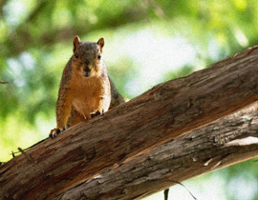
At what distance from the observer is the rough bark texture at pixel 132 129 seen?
1.47m

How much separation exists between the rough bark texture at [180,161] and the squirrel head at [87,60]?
71cm

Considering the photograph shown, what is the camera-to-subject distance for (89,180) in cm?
192

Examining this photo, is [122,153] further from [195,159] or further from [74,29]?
[74,29]

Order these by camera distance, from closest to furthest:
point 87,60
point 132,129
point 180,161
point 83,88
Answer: point 132,129 < point 180,161 < point 87,60 < point 83,88

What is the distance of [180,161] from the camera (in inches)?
74.3

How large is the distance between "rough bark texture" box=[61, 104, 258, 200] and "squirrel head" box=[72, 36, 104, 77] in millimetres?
709

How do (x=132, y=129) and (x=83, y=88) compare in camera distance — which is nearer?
(x=132, y=129)

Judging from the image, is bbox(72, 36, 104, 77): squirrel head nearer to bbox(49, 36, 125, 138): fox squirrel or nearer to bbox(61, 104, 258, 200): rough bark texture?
bbox(49, 36, 125, 138): fox squirrel

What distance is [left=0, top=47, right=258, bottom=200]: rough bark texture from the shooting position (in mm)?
1474

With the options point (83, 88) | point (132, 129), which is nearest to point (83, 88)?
point (83, 88)

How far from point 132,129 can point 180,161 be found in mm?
409

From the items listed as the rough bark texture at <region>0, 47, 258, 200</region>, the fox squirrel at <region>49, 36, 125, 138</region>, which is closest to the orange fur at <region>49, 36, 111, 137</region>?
the fox squirrel at <region>49, 36, 125, 138</region>

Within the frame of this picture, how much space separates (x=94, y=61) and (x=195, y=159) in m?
0.98

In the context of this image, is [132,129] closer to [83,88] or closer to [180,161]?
[180,161]
